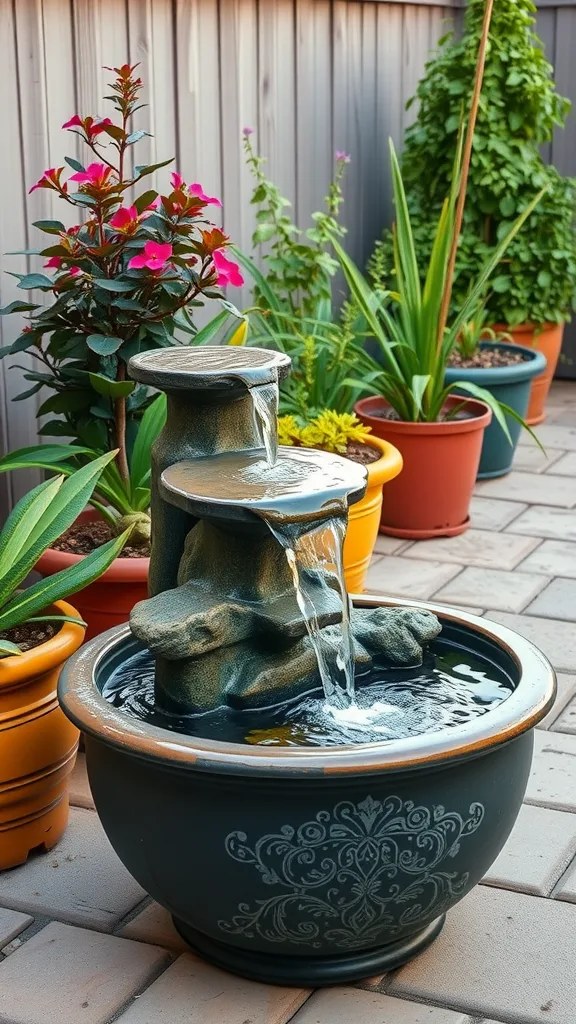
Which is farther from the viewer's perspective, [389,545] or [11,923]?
[389,545]

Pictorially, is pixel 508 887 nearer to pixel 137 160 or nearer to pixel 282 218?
pixel 137 160

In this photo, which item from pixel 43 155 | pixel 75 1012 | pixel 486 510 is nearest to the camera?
pixel 75 1012

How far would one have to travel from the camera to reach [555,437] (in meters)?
5.67

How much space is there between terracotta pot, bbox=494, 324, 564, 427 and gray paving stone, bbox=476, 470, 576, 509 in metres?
0.72

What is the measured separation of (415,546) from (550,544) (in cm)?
46

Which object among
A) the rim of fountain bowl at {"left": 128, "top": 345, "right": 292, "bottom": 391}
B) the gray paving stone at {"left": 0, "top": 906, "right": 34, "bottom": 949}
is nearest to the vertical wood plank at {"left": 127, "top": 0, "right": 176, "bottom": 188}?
the rim of fountain bowl at {"left": 128, "top": 345, "right": 292, "bottom": 391}

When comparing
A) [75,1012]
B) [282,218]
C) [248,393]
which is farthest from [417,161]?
[75,1012]

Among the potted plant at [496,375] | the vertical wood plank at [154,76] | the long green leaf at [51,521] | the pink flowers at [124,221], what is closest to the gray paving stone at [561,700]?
the long green leaf at [51,521]

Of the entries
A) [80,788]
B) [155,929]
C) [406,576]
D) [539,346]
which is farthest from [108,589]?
[539,346]

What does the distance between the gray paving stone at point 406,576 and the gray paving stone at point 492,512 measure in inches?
18.1

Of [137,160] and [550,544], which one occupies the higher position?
[137,160]

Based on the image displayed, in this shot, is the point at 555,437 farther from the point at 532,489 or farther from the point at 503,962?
the point at 503,962

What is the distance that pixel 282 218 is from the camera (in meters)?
4.38

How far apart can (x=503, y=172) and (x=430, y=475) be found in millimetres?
1670
